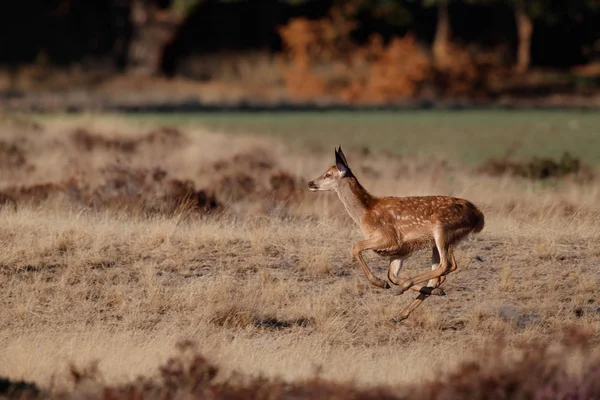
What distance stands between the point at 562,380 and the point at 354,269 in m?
6.01

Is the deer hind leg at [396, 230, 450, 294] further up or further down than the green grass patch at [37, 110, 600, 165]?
further up

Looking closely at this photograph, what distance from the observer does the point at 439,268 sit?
1351 cm

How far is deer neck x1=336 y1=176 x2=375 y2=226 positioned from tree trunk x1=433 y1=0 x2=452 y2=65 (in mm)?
45081


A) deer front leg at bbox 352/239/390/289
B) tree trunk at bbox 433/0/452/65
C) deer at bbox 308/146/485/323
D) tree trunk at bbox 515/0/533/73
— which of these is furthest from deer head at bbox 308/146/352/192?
tree trunk at bbox 515/0/533/73

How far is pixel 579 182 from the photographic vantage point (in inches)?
1038

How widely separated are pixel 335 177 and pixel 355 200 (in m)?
0.43

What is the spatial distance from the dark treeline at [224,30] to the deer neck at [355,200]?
49.2 m

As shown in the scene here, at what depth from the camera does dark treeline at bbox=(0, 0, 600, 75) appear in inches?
2508

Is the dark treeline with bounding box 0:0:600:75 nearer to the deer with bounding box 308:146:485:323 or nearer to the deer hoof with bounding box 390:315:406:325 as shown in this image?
the deer with bounding box 308:146:485:323

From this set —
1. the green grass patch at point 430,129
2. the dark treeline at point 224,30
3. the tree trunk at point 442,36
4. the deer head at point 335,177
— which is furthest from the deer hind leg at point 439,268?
the dark treeline at point 224,30

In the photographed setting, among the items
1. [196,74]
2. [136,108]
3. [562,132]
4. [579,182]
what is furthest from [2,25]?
[579,182]

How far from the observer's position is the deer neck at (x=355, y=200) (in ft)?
46.2

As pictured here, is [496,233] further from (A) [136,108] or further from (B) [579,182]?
(A) [136,108]

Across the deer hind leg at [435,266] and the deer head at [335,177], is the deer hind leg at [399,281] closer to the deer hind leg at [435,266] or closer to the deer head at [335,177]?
the deer hind leg at [435,266]
